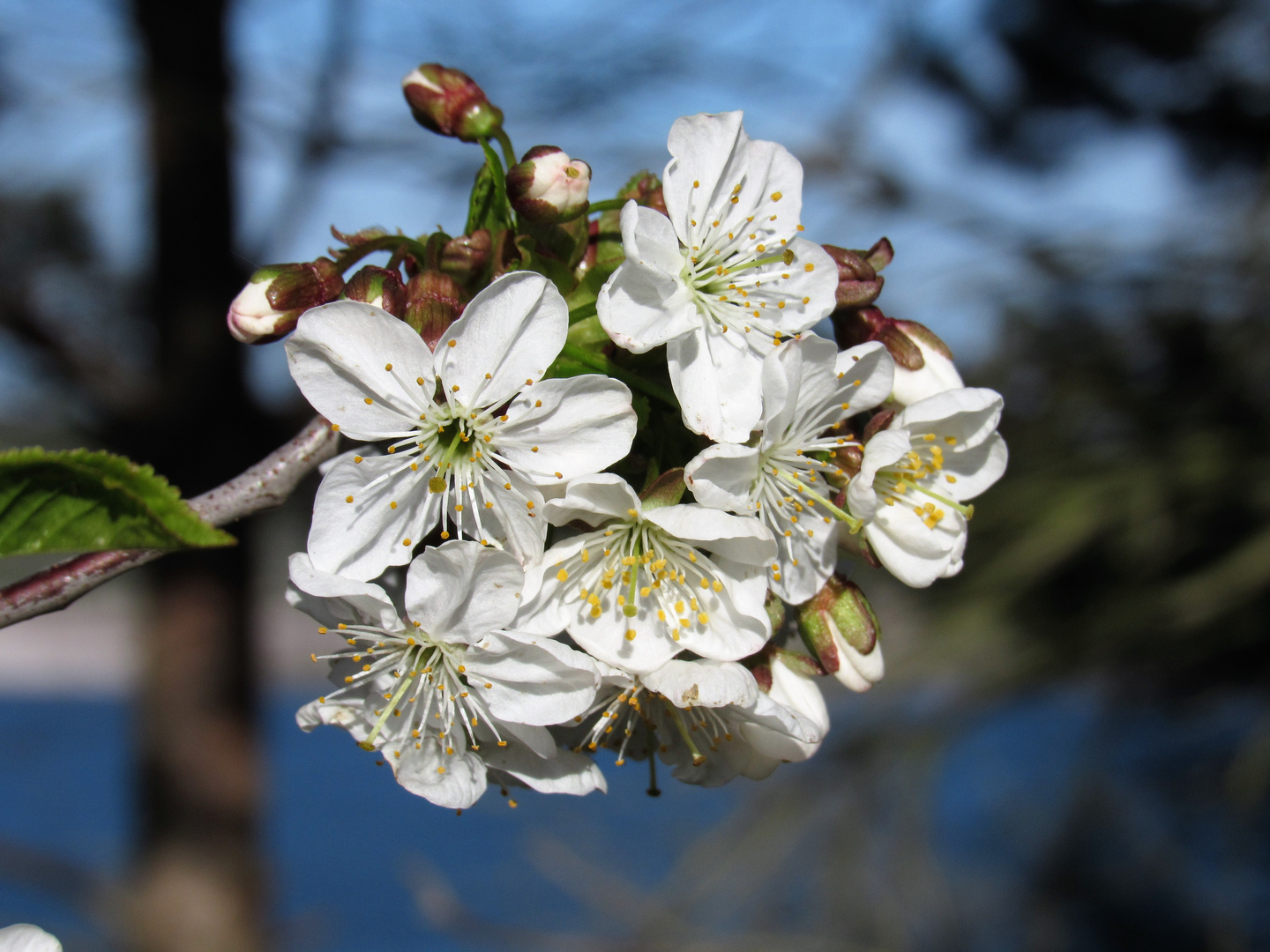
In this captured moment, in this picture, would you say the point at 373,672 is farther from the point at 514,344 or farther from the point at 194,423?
the point at 194,423

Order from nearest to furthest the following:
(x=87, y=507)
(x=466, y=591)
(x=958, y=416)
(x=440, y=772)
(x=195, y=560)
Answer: (x=87, y=507) < (x=466, y=591) < (x=440, y=772) < (x=958, y=416) < (x=195, y=560)

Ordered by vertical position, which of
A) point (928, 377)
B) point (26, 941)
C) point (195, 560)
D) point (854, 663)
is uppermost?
point (928, 377)

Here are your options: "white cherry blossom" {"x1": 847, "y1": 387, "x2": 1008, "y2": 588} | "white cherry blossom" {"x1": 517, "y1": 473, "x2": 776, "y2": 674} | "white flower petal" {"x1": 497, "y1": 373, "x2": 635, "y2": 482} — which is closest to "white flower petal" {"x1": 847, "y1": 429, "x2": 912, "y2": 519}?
"white cherry blossom" {"x1": 847, "y1": 387, "x2": 1008, "y2": 588}

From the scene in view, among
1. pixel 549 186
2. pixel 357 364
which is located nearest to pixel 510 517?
pixel 357 364

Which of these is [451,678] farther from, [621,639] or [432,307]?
[432,307]

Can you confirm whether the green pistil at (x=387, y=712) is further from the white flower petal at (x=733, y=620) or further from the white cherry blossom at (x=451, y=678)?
the white flower petal at (x=733, y=620)
